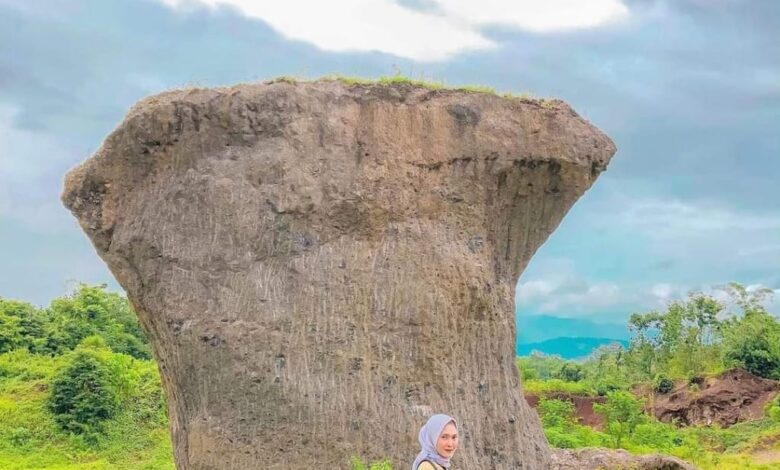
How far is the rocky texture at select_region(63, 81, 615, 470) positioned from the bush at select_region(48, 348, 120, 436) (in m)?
10.3

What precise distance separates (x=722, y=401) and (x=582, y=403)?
4015 mm

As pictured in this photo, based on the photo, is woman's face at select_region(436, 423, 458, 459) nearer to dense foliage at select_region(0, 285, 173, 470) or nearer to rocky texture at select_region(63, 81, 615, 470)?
rocky texture at select_region(63, 81, 615, 470)

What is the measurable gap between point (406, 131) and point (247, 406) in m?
3.13

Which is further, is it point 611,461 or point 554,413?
point 554,413

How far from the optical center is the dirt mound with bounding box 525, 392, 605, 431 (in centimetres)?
2662

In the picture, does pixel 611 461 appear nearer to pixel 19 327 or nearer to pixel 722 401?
pixel 722 401

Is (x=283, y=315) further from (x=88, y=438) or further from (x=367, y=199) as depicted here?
(x=88, y=438)

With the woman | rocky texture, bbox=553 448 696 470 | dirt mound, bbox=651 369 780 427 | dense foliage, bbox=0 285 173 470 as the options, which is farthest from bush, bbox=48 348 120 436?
dirt mound, bbox=651 369 780 427

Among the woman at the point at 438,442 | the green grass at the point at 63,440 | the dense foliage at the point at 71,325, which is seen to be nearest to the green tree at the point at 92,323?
the dense foliage at the point at 71,325

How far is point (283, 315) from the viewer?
8.54 metres

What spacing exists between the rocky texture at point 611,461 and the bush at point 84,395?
11218 millimetres

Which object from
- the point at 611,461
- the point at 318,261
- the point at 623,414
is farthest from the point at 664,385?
the point at 318,261

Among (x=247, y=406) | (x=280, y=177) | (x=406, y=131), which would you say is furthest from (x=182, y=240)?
(x=406, y=131)

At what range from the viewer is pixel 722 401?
2678cm
